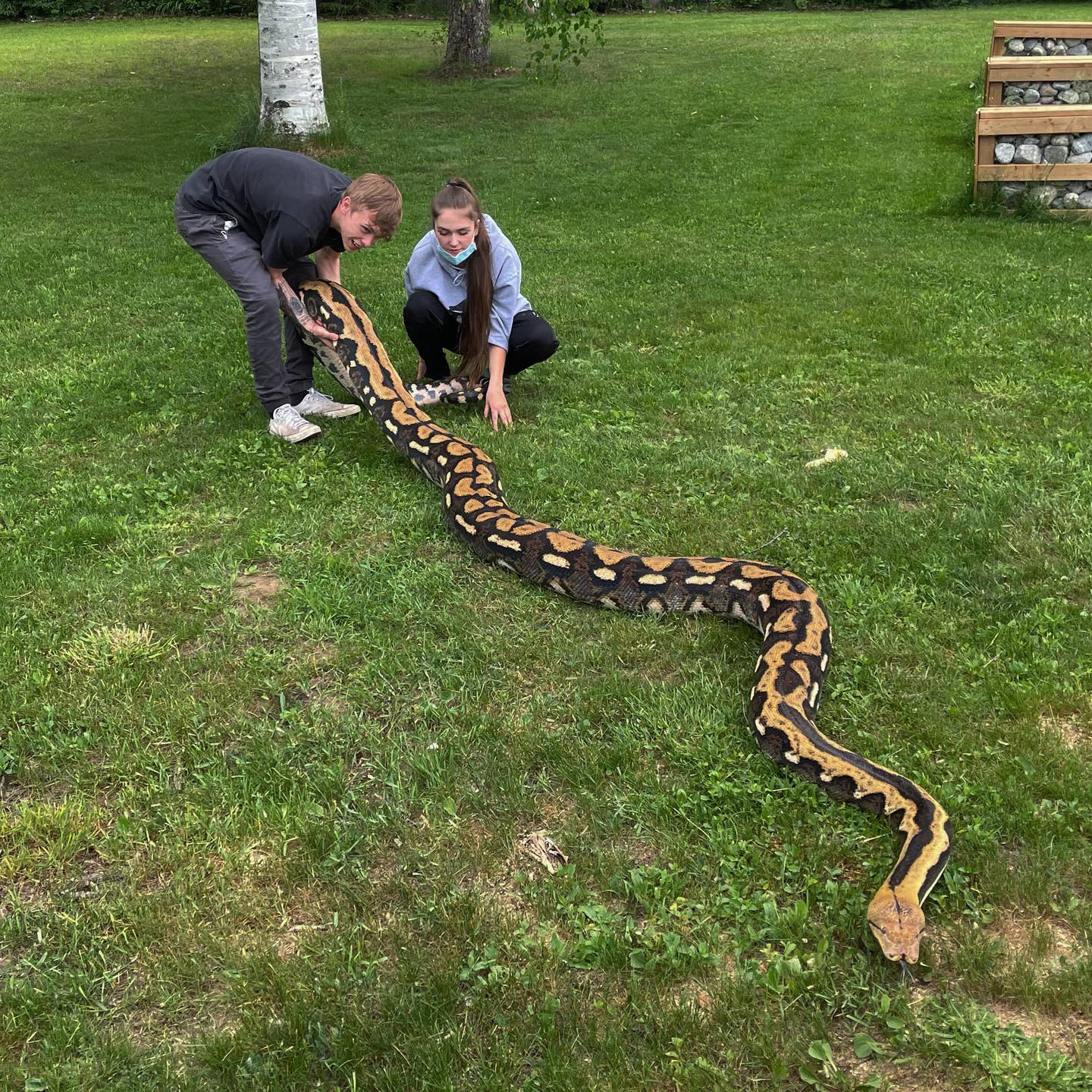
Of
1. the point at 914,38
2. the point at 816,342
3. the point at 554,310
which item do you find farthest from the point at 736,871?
the point at 914,38

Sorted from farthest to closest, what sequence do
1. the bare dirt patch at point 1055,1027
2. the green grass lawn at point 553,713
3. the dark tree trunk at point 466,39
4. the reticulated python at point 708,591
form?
1. the dark tree trunk at point 466,39
2. the reticulated python at point 708,591
3. the green grass lawn at point 553,713
4. the bare dirt patch at point 1055,1027

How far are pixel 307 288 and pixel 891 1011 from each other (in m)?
6.72

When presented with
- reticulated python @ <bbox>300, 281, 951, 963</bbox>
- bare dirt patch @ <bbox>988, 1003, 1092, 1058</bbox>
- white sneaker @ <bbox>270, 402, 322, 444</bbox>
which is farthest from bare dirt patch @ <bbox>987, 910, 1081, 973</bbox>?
white sneaker @ <bbox>270, 402, 322, 444</bbox>

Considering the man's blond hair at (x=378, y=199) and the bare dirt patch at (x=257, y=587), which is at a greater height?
the man's blond hair at (x=378, y=199)

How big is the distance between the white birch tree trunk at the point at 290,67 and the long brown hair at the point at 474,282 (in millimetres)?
11145

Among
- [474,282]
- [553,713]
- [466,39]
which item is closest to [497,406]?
[474,282]

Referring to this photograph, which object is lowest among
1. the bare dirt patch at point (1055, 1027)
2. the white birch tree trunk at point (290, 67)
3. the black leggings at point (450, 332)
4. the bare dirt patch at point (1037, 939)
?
the bare dirt patch at point (1055, 1027)

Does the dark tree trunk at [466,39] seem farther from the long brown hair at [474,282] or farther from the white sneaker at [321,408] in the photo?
the white sneaker at [321,408]

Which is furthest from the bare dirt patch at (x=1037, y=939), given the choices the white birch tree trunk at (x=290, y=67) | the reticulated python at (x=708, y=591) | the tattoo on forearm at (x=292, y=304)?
the white birch tree trunk at (x=290, y=67)

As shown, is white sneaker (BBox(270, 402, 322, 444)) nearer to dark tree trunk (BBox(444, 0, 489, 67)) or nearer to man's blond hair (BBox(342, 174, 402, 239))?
man's blond hair (BBox(342, 174, 402, 239))

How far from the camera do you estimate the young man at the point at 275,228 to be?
6.53 meters

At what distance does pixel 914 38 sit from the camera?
31906 mm

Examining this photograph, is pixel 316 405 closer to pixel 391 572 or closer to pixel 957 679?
pixel 391 572

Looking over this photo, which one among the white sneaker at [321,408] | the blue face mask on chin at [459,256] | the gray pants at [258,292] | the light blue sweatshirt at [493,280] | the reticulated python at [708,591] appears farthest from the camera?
the white sneaker at [321,408]
